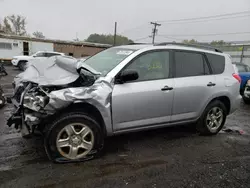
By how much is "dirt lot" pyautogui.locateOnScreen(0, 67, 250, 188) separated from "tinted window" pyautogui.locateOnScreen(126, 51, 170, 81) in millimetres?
1281

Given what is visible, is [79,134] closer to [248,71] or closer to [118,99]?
[118,99]

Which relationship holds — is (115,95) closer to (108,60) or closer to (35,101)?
(108,60)

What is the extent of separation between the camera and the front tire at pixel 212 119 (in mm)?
4082

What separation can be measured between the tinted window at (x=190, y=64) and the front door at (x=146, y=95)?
0.23 meters

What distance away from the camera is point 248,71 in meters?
9.55

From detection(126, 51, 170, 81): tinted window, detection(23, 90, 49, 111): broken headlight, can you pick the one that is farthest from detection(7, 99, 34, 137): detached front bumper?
detection(126, 51, 170, 81): tinted window

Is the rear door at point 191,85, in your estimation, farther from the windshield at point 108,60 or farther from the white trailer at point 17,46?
the white trailer at point 17,46

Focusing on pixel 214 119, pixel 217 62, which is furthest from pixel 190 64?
pixel 214 119

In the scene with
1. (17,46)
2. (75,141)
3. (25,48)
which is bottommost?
(75,141)

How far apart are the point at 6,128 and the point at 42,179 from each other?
2.11 metres

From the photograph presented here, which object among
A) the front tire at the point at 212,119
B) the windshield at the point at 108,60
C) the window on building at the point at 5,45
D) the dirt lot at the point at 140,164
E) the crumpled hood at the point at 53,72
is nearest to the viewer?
the dirt lot at the point at 140,164

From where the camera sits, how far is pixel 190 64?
3809 mm

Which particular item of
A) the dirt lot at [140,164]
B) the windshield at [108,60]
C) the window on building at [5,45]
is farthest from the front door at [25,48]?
the windshield at [108,60]

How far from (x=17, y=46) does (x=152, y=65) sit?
2390cm
